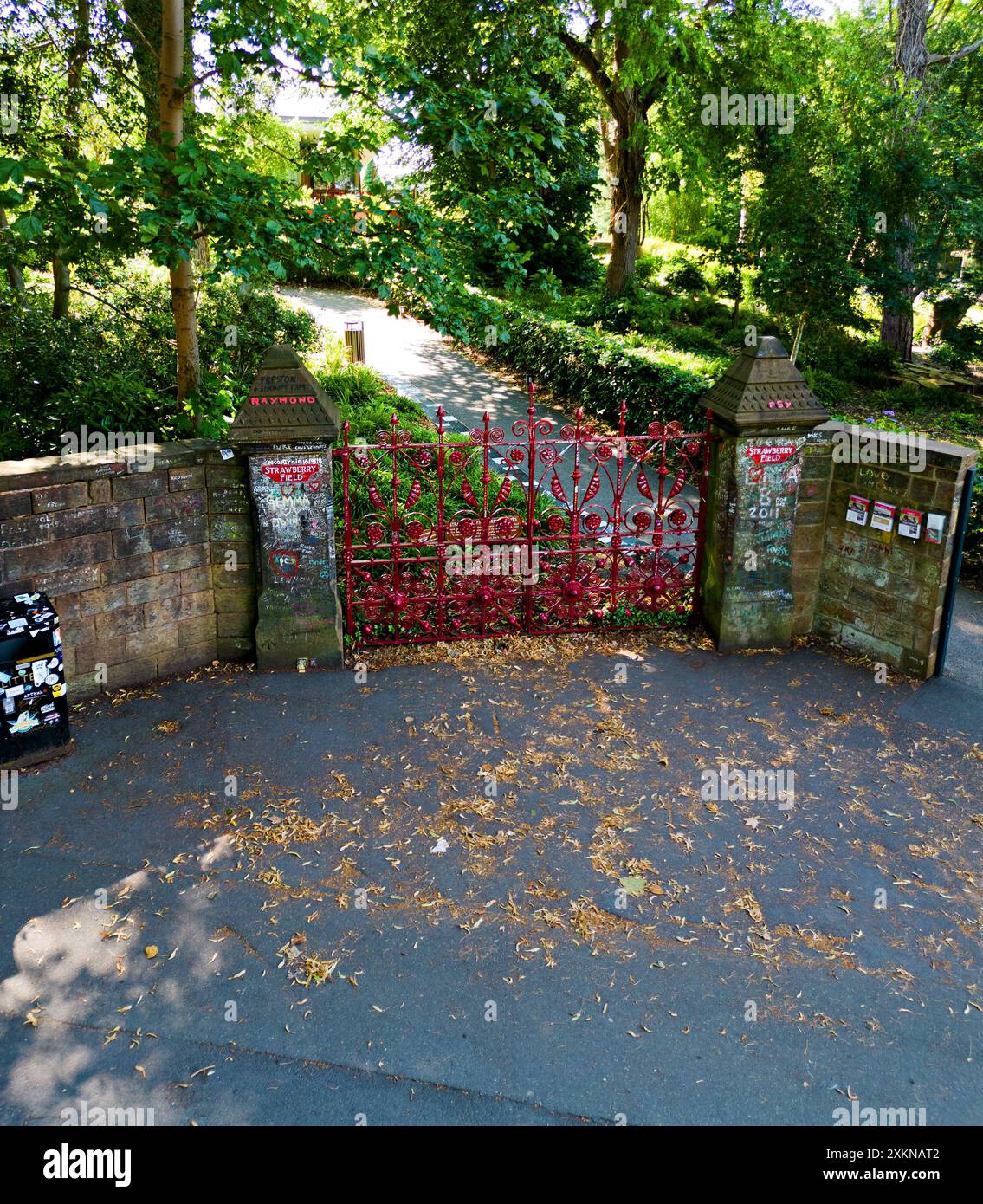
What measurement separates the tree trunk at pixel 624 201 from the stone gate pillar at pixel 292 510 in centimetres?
1523

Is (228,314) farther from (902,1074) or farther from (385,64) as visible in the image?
(902,1074)

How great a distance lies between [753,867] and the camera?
539cm

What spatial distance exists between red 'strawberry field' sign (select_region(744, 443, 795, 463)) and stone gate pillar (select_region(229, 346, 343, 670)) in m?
3.20

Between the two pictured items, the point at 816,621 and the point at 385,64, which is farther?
the point at 816,621

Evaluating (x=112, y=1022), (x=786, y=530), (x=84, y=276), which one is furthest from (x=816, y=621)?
(x=84, y=276)

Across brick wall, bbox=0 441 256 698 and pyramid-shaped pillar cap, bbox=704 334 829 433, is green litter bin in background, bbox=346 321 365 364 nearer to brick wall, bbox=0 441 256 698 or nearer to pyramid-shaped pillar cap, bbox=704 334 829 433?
brick wall, bbox=0 441 256 698

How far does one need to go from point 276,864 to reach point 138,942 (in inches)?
33.4

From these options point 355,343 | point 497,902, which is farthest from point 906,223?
point 497,902

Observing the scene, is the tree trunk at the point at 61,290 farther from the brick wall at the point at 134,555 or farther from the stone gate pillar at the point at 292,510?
the stone gate pillar at the point at 292,510

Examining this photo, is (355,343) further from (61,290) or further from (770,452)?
(770,452)

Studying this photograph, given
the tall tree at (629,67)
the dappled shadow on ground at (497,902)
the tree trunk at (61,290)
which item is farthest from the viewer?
the tall tree at (629,67)

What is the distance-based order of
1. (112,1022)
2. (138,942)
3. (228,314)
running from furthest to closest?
(228,314), (138,942), (112,1022)

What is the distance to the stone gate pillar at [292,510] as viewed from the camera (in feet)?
22.7

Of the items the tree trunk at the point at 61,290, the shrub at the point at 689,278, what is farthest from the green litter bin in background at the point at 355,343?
the shrub at the point at 689,278
